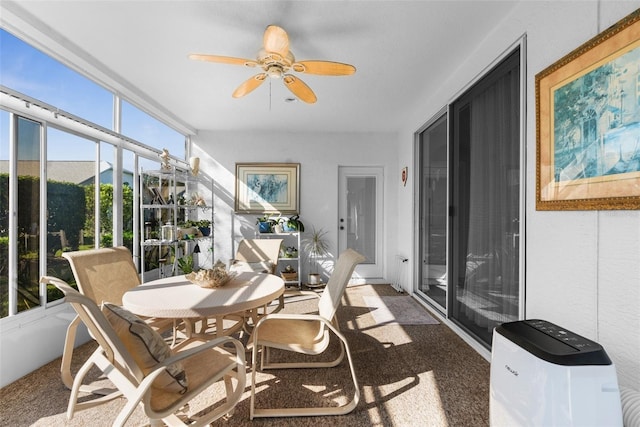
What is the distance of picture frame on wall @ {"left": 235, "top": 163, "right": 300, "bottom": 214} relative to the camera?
514cm

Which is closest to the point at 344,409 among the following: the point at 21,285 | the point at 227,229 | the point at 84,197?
the point at 21,285

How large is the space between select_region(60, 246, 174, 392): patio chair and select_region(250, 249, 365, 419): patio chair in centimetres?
87

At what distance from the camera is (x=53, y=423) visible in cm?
176

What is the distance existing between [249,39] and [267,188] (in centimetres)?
288

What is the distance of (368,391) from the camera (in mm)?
2057

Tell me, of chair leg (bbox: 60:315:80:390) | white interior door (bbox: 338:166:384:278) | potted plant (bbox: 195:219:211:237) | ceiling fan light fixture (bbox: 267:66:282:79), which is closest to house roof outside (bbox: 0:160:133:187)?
chair leg (bbox: 60:315:80:390)

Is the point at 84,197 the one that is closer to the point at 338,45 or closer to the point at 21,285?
the point at 21,285

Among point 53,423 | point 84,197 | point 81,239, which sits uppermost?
point 84,197

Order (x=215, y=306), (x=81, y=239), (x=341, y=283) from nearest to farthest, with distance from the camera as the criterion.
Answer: (x=215, y=306) → (x=341, y=283) → (x=81, y=239)

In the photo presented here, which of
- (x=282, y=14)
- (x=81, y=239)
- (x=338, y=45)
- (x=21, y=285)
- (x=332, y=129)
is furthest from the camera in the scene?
(x=332, y=129)

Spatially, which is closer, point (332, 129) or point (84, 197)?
point (84, 197)

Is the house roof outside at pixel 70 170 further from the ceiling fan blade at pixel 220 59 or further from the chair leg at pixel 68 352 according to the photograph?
the ceiling fan blade at pixel 220 59

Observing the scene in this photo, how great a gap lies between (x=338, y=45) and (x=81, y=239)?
9.80 feet

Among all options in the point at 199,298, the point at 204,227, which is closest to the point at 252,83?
the point at 199,298
